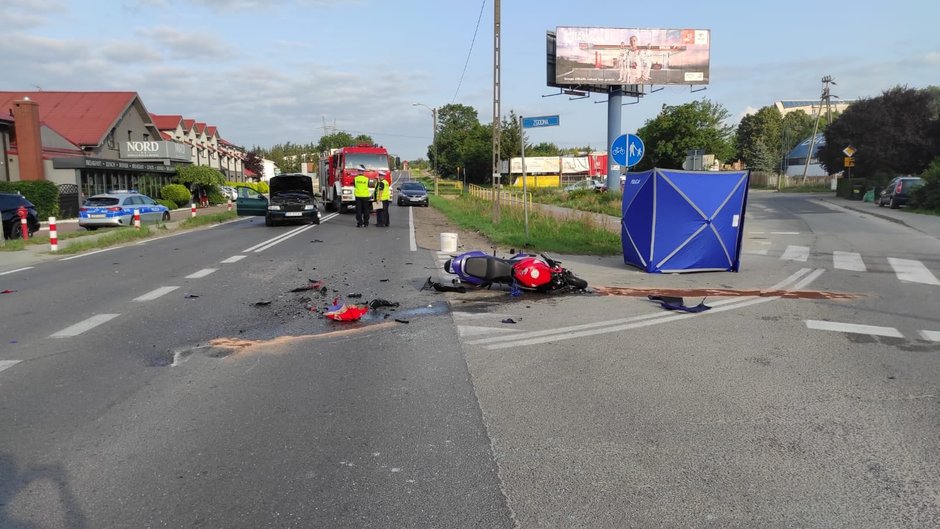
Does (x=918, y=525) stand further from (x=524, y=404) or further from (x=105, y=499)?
(x=105, y=499)

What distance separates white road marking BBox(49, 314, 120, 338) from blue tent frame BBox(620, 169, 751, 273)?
858cm

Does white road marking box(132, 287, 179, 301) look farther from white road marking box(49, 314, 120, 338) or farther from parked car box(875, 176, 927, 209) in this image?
Result: parked car box(875, 176, 927, 209)

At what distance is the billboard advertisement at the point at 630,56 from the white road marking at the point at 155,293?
34151 millimetres

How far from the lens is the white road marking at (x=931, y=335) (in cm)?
692

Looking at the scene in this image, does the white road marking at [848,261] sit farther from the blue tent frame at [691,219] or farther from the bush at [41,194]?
the bush at [41,194]

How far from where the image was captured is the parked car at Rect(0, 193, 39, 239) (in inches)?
758

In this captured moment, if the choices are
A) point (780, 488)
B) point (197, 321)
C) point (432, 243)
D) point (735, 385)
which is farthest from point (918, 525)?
point (432, 243)

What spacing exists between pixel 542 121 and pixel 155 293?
888 centimetres

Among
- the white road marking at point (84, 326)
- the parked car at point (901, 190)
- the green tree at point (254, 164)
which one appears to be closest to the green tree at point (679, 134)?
the parked car at point (901, 190)

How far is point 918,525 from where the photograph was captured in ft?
10.6

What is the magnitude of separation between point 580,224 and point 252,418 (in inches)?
629

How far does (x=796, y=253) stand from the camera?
15.5 m

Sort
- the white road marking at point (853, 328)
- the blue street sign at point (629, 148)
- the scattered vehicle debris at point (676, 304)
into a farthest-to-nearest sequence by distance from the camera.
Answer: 1. the blue street sign at point (629, 148)
2. the scattered vehicle debris at point (676, 304)
3. the white road marking at point (853, 328)

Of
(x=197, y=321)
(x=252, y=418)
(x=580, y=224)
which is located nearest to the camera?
(x=252, y=418)
